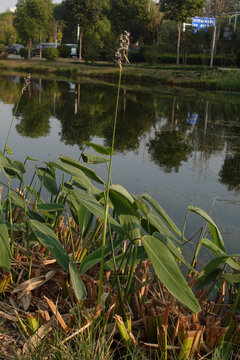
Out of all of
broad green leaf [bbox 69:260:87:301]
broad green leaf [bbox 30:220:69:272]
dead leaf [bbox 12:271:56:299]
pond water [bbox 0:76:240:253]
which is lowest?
pond water [bbox 0:76:240:253]

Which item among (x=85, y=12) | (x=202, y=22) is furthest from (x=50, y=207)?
(x=85, y=12)

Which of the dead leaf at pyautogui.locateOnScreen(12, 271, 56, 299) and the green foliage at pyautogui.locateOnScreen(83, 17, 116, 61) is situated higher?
the green foliage at pyautogui.locateOnScreen(83, 17, 116, 61)

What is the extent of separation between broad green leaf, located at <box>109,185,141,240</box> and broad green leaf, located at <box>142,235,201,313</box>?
6.3 inches

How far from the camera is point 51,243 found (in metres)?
1.41

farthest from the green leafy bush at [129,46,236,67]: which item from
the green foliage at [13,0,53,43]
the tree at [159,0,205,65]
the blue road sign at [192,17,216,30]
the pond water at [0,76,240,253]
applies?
the pond water at [0,76,240,253]

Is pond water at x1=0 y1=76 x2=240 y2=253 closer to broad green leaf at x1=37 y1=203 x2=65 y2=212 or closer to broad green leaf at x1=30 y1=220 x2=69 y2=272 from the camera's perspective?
broad green leaf at x1=37 y1=203 x2=65 y2=212

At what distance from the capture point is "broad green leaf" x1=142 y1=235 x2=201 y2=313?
115cm

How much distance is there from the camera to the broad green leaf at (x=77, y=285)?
3.91 ft

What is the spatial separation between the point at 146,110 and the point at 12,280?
8.62 metres

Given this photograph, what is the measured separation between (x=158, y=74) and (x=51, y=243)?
19.3 meters

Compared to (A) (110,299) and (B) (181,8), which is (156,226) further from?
(B) (181,8)

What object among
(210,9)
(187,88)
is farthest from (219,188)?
(210,9)

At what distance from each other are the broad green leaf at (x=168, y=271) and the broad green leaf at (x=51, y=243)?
1.02 feet

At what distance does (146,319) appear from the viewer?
1.42 metres
